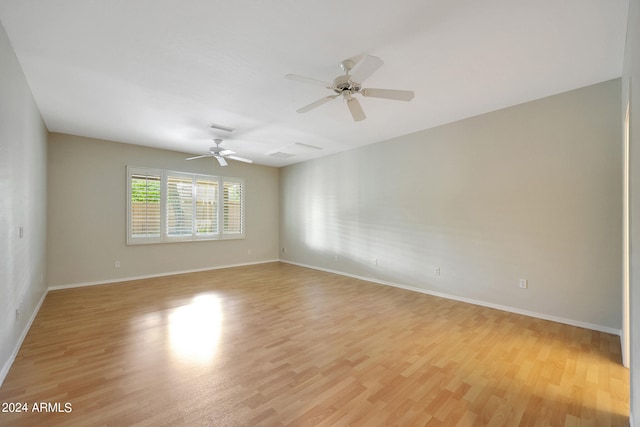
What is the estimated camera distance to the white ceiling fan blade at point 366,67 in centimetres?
201

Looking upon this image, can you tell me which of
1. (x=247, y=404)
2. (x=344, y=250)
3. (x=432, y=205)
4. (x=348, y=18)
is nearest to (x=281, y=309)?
(x=247, y=404)

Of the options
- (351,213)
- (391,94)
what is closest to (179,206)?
(351,213)

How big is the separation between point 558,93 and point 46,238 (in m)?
7.78

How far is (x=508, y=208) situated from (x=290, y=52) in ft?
11.1

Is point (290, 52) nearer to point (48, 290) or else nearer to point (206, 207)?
point (206, 207)

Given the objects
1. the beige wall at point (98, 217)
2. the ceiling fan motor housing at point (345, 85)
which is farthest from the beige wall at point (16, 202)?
the ceiling fan motor housing at point (345, 85)

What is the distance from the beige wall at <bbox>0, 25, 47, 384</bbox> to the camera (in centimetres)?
206

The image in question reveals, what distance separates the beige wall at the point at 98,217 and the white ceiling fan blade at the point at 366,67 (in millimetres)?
5005

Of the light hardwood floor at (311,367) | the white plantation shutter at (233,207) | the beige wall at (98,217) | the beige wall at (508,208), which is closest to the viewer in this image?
the light hardwood floor at (311,367)

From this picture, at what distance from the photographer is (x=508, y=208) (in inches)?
140


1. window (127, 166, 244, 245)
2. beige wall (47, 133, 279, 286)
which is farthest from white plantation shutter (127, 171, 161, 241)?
beige wall (47, 133, 279, 286)

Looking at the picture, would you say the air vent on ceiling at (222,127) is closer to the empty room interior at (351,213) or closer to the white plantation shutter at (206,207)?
the empty room interior at (351,213)

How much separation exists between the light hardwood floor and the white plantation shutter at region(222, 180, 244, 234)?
306 cm

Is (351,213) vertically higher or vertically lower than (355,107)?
lower
